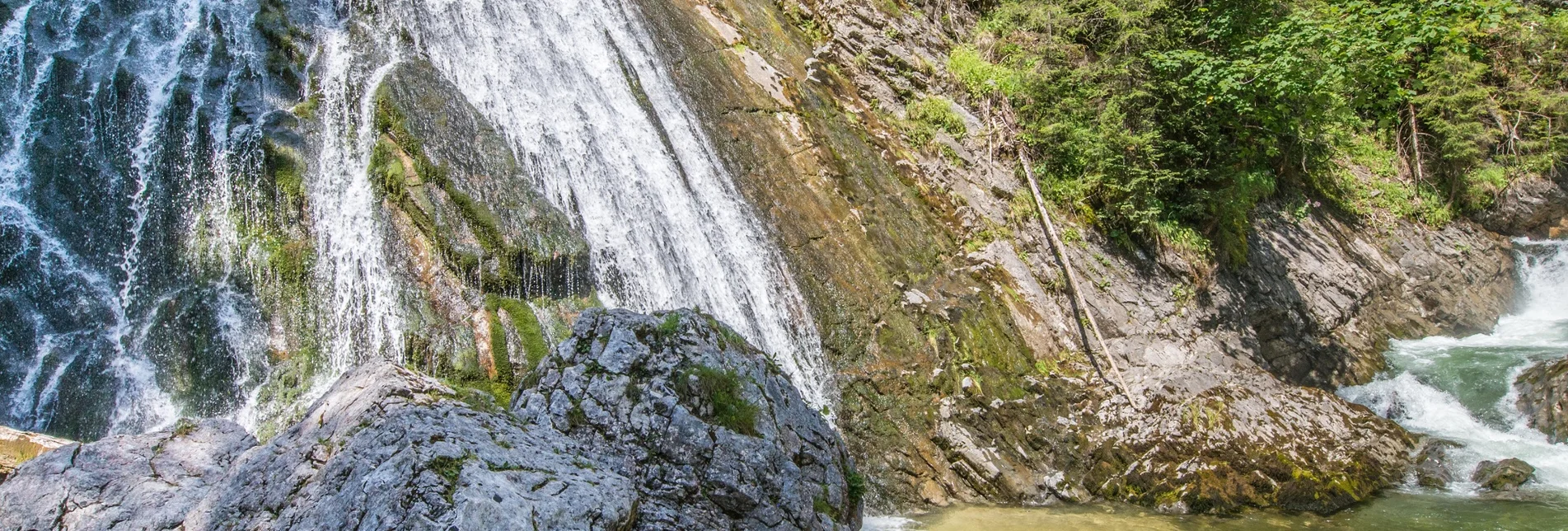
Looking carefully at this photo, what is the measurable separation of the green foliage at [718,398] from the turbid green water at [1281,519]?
2600 millimetres

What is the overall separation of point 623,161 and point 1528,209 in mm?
19411

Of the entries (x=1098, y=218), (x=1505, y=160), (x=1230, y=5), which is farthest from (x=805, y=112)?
(x=1505, y=160)

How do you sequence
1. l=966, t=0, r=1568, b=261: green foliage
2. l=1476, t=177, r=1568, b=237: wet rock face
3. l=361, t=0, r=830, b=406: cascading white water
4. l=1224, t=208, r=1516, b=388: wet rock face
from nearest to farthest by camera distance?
l=361, t=0, r=830, b=406: cascading white water, l=966, t=0, r=1568, b=261: green foliage, l=1224, t=208, r=1516, b=388: wet rock face, l=1476, t=177, r=1568, b=237: wet rock face

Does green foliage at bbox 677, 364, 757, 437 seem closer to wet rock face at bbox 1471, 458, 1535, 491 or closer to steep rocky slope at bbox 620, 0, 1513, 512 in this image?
steep rocky slope at bbox 620, 0, 1513, 512

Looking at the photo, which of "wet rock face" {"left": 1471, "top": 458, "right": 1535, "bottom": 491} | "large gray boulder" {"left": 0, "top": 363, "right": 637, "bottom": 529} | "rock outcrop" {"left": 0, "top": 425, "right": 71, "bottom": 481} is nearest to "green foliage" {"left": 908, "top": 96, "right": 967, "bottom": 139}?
"wet rock face" {"left": 1471, "top": 458, "right": 1535, "bottom": 491}

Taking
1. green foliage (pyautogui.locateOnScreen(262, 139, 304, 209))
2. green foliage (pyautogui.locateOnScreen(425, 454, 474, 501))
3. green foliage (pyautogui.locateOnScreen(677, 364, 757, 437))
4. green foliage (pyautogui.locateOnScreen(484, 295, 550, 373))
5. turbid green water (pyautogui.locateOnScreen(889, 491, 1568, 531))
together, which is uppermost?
green foliage (pyautogui.locateOnScreen(262, 139, 304, 209))

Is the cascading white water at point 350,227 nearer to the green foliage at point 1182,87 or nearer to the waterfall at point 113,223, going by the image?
the waterfall at point 113,223

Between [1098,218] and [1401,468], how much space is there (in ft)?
16.8

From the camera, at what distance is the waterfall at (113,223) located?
23.9 ft

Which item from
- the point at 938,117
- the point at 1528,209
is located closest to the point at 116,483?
the point at 938,117

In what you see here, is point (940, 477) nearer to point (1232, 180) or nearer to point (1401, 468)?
Answer: point (1401, 468)

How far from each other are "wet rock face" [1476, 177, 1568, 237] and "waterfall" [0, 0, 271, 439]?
22.8 metres

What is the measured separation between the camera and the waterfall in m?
7.28

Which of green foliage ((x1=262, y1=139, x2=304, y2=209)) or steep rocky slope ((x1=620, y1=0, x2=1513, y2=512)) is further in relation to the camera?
steep rocky slope ((x1=620, y1=0, x2=1513, y2=512))
